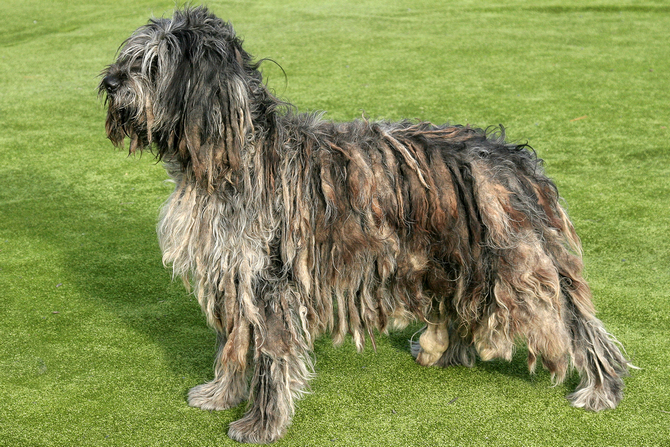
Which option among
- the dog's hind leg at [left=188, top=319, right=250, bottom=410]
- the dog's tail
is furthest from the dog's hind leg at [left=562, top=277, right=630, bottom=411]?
the dog's hind leg at [left=188, top=319, right=250, bottom=410]

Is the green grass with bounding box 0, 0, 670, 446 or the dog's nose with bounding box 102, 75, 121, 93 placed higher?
the dog's nose with bounding box 102, 75, 121, 93

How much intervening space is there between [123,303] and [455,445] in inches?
92.0

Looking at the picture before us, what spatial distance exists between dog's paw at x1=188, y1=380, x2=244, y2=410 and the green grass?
6cm

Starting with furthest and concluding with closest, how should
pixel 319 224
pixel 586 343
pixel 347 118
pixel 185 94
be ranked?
1. pixel 347 118
2. pixel 586 343
3. pixel 319 224
4. pixel 185 94

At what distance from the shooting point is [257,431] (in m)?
3.38

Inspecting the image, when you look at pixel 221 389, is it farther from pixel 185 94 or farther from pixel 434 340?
pixel 185 94

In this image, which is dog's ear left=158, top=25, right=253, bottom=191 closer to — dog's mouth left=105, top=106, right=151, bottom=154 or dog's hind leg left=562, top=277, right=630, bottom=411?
dog's mouth left=105, top=106, right=151, bottom=154

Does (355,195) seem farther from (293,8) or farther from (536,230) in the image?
(293,8)

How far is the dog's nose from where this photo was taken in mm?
3072

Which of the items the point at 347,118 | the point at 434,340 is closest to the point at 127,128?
the point at 434,340

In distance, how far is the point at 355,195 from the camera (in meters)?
3.31

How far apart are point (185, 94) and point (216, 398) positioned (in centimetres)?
152

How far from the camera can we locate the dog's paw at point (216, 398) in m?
3.65

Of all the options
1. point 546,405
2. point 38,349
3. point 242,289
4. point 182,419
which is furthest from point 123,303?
point 546,405
